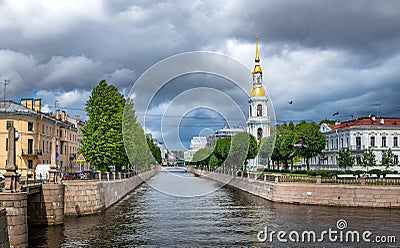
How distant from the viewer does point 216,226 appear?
3484cm

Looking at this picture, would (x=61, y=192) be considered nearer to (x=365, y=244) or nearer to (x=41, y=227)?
(x=41, y=227)

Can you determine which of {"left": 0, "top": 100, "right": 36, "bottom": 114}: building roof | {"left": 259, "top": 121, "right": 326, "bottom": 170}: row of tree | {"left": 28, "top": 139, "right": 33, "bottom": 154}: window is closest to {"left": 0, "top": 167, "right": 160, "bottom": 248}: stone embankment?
{"left": 28, "top": 139, "right": 33, "bottom": 154}: window

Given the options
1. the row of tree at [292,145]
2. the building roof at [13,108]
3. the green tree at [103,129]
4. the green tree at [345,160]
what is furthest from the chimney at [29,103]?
the green tree at [345,160]

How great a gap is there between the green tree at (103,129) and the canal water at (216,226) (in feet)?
31.0

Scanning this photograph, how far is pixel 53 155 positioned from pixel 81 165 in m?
61.2

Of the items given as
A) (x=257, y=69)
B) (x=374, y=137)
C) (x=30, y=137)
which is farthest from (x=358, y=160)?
(x=257, y=69)

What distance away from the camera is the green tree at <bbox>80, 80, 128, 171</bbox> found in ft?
Result: 183

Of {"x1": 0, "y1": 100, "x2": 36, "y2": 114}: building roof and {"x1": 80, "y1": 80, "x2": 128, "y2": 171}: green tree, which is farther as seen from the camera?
{"x1": 0, "y1": 100, "x2": 36, "y2": 114}: building roof

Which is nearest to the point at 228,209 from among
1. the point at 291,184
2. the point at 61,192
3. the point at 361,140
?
the point at 291,184

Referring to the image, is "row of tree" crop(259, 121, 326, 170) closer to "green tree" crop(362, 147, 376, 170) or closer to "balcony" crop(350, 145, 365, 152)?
"green tree" crop(362, 147, 376, 170)

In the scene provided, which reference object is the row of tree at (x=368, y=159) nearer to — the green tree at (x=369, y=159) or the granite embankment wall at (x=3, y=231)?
the green tree at (x=369, y=159)

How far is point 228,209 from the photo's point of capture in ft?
151

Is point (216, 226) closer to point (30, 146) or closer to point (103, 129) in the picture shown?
point (103, 129)

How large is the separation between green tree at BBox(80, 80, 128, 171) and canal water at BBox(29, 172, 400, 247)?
31.0 ft
